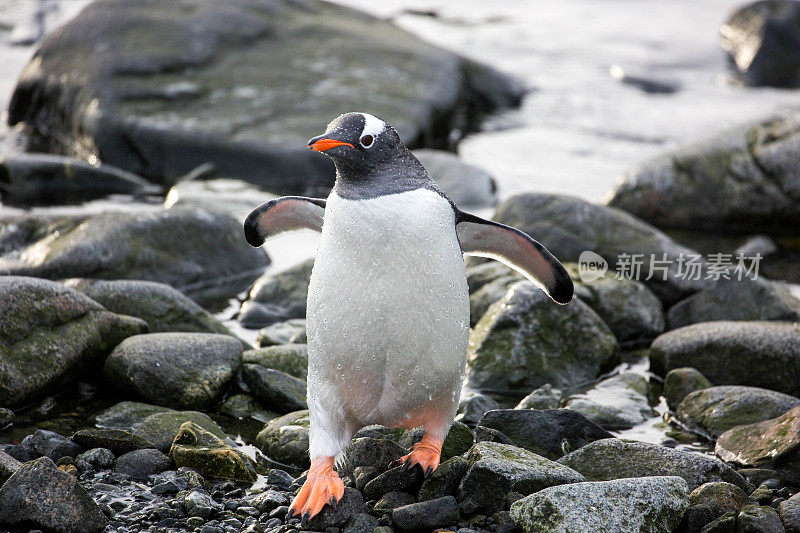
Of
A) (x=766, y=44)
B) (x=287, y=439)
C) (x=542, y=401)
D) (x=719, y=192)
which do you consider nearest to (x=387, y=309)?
(x=287, y=439)

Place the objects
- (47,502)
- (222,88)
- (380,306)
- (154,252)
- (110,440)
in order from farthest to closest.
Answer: (222,88) < (154,252) < (110,440) < (380,306) < (47,502)

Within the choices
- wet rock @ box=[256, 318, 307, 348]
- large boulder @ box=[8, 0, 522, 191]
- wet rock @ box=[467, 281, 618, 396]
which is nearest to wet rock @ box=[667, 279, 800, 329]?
wet rock @ box=[467, 281, 618, 396]

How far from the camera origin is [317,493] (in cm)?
390

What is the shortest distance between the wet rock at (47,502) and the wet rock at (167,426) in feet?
2.63

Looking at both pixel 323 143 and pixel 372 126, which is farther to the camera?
pixel 372 126

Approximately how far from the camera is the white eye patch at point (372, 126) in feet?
12.5

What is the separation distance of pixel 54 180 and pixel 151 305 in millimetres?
3926

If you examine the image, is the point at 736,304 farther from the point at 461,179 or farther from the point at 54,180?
the point at 54,180

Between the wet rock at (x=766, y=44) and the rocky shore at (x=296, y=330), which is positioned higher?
the rocky shore at (x=296, y=330)

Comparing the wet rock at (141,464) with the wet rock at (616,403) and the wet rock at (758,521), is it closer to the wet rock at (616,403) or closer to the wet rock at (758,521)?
the wet rock at (616,403)

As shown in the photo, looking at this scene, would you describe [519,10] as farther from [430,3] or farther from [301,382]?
[301,382]

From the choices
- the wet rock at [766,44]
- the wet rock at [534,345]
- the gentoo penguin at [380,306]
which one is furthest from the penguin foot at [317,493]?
the wet rock at [766,44]

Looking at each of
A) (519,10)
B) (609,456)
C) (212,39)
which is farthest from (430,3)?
(609,456)

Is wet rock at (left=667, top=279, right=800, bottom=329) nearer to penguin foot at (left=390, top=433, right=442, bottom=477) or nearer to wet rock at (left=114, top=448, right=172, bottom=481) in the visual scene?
penguin foot at (left=390, top=433, right=442, bottom=477)
